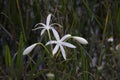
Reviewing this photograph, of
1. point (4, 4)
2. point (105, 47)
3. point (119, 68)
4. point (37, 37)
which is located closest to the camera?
point (119, 68)

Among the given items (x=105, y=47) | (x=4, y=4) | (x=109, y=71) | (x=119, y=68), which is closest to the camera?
(x=119, y=68)

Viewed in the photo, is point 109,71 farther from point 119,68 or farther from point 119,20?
point 119,20

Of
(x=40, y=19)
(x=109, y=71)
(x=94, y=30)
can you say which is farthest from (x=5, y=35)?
(x=109, y=71)

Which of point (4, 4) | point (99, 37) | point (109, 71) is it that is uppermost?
point (4, 4)

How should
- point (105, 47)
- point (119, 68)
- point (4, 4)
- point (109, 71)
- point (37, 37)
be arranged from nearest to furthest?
point (119, 68) < point (109, 71) < point (105, 47) < point (37, 37) < point (4, 4)

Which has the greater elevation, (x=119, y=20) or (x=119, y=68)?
(x=119, y=20)

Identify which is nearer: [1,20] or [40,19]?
[40,19]

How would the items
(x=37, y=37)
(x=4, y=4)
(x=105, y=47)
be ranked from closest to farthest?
(x=105, y=47)
(x=37, y=37)
(x=4, y=4)

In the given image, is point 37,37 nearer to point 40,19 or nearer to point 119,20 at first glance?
point 40,19

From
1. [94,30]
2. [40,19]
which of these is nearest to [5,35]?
[40,19]
